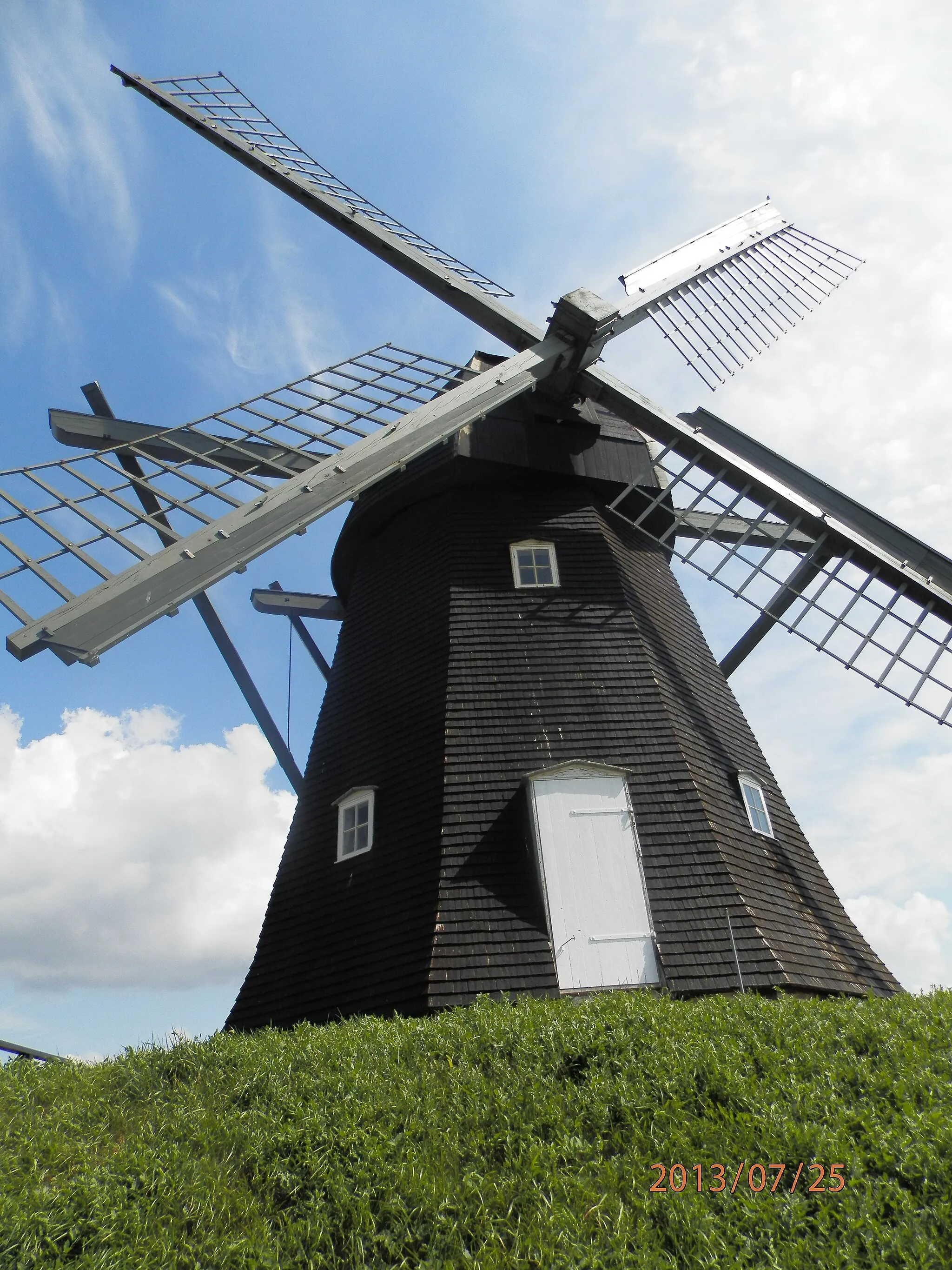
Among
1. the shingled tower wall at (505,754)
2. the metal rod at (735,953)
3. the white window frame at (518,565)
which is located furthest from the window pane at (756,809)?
the white window frame at (518,565)

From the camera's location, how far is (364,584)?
11.6m

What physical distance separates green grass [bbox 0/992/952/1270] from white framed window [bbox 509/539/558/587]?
526 centimetres

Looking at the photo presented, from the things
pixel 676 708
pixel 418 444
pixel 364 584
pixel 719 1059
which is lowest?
pixel 719 1059

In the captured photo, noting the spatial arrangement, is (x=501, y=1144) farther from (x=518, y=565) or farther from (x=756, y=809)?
(x=518, y=565)

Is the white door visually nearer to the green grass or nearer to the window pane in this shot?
the green grass

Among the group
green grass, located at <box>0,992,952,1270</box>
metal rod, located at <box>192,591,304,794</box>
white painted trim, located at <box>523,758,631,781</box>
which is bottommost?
green grass, located at <box>0,992,952,1270</box>

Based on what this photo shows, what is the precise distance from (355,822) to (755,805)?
4407mm

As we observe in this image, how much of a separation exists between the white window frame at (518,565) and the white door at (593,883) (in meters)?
2.58

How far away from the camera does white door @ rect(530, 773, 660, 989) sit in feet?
25.4

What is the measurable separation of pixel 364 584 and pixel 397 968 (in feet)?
17.4

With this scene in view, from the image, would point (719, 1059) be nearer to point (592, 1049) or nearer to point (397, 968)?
point (592, 1049)

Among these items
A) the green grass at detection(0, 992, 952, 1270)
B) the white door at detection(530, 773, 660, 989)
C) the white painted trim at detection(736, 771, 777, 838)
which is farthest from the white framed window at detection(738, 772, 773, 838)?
the green grass at detection(0, 992, 952, 1270)

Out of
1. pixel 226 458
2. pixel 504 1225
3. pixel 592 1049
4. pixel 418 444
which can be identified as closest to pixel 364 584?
pixel 226 458

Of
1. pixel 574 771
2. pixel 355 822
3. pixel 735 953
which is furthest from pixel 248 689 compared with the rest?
pixel 735 953
